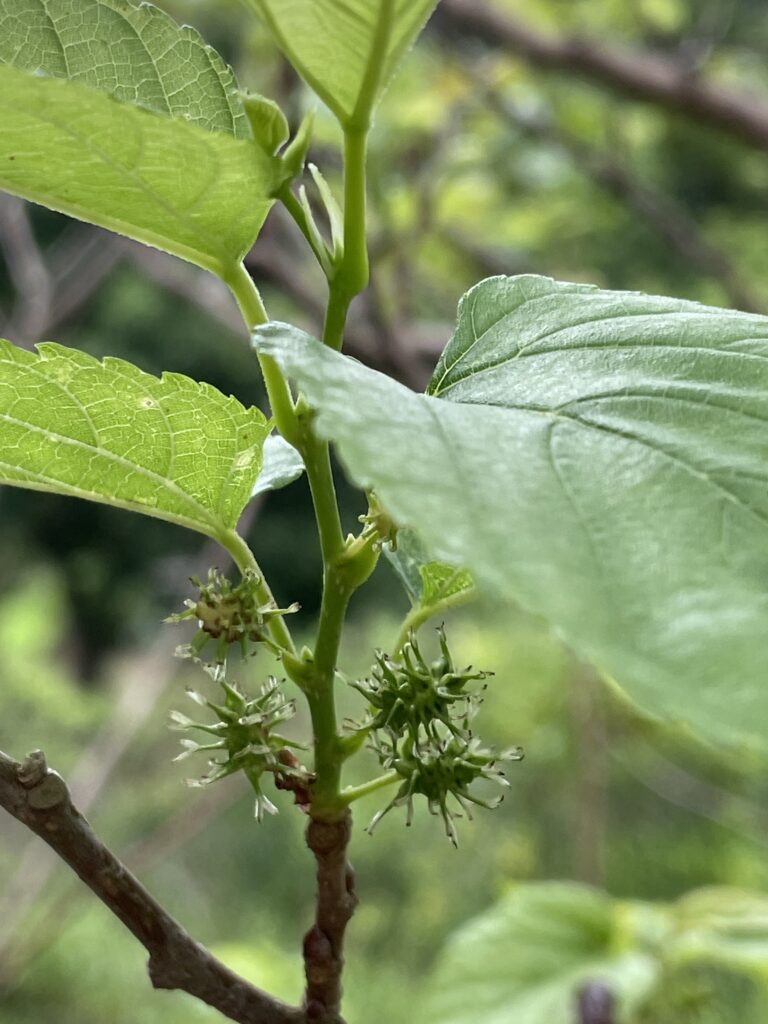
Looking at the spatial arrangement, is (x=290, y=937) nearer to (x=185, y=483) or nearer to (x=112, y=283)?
(x=185, y=483)

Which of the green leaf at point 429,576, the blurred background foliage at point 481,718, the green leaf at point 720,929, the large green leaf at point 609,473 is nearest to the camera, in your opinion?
the large green leaf at point 609,473

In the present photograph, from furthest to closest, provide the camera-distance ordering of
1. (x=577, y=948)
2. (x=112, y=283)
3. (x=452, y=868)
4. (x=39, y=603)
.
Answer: (x=112, y=283), (x=39, y=603), (x=452, y=868), (x=577, y=948)

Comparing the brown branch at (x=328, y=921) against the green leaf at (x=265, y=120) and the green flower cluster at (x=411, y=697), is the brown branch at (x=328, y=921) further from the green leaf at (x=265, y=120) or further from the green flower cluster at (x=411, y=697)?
the green leaf at (x=265, y=120)

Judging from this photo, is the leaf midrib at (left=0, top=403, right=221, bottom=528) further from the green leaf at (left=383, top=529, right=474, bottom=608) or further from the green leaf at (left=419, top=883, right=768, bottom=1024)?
the green leaf at (left=419, top=883, right=768, bottom=1024)

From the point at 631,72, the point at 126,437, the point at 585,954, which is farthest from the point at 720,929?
the point at 631,72

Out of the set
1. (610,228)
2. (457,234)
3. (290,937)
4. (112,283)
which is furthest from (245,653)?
(112,283)

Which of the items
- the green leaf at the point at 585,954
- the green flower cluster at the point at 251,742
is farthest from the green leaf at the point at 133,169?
the green leaf at the point at 585,954
